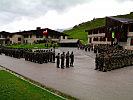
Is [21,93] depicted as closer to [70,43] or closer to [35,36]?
[70,43]

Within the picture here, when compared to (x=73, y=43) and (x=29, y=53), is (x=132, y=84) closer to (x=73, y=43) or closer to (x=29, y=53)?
(x=29, y=53)

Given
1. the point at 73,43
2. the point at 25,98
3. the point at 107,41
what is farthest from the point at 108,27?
the point at 25,98

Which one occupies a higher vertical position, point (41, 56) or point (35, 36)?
point (35, 36)

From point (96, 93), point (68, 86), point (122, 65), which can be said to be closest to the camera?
point (96, 93)

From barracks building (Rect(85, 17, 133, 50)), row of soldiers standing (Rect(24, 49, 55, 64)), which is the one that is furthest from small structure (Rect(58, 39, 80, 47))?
row of soldiers standing (Rect(24, 49, 55, 64))

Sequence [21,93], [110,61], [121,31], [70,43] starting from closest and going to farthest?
[21,93] → [110,61] → [121,31] → [70,43]

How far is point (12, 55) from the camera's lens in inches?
795

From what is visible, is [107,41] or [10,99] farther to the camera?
[107,41]

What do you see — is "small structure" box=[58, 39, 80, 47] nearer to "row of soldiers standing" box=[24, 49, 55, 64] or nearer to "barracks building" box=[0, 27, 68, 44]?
Result: "barracks building" box=[0, 27, 68, 44]

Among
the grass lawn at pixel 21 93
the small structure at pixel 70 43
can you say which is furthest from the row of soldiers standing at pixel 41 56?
the small structure at pixel 70 43

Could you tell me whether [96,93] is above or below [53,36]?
below

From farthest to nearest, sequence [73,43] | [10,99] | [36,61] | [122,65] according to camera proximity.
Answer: [73,43] < [36,61] < [122,65] < [10,99]

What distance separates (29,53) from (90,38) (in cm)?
3266

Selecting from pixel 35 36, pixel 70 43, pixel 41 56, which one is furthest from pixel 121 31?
pixel 35 36
